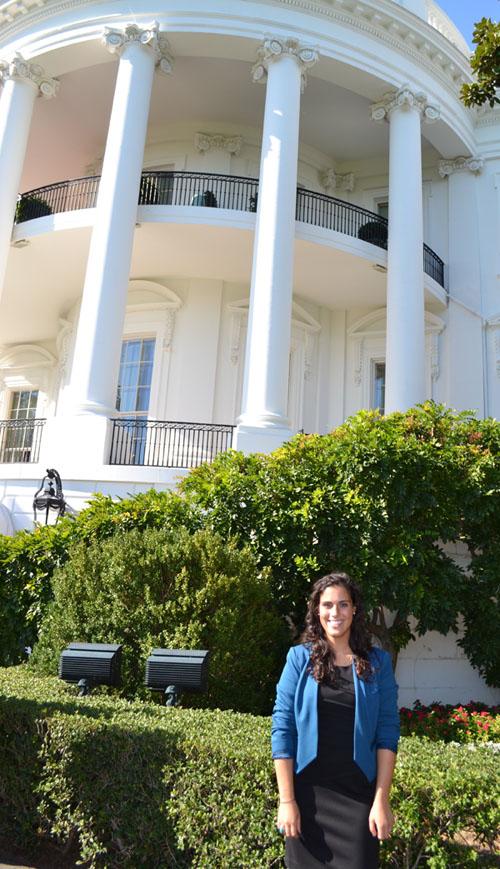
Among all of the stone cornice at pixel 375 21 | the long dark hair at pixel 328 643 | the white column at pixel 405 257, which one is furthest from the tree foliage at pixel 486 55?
the stone cornice at pixel 375 21

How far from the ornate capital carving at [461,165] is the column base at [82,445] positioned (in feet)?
Answer: 37.6

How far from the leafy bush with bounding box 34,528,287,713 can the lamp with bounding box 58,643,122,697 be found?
0.82m

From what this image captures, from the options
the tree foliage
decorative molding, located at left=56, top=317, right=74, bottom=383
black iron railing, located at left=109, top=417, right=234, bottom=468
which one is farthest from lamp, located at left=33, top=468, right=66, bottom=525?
the tree foliage

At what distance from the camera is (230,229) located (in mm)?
14750

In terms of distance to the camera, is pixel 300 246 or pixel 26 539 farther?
pixel 300 246

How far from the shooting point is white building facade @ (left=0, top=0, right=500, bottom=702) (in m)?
13.3

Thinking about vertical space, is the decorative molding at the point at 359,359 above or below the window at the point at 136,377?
above

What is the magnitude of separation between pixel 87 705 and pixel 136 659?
1.53 metres

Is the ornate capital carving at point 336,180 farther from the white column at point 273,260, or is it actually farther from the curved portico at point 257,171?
the white column at point 273,260

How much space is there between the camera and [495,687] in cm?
846

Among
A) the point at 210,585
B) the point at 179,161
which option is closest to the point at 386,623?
the point at 210,585

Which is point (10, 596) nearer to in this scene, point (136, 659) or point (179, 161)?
point (136, 659)

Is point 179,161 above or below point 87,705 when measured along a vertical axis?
above

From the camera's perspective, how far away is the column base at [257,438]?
12547 millimetres
